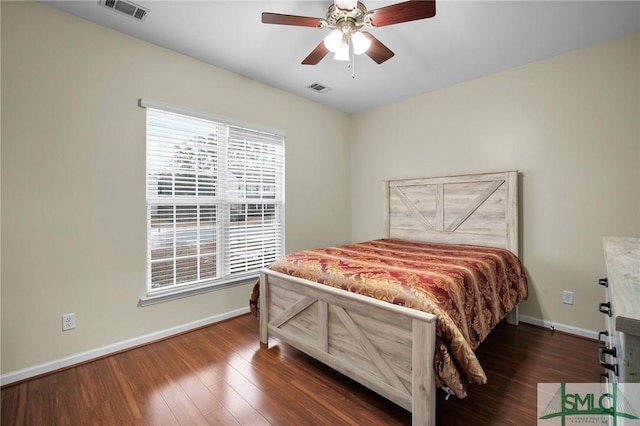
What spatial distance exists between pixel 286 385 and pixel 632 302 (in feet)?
6.16

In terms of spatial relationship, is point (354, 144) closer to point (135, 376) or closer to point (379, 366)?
point (379, 366)

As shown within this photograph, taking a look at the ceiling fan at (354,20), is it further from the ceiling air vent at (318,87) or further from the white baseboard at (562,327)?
the white baseboard at (562,327)

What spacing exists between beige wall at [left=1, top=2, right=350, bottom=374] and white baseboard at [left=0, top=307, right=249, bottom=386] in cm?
4

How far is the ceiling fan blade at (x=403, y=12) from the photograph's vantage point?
1.69m

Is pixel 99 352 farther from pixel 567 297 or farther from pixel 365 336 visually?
pixel 567 297

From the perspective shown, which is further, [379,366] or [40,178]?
[40,178]

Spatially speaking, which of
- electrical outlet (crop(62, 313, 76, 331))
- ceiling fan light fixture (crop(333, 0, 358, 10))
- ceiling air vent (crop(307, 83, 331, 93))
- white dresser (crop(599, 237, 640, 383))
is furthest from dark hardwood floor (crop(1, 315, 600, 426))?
ceiling air vent (crop(307, 83, 331, 93))

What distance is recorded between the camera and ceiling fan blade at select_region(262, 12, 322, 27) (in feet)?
6.10

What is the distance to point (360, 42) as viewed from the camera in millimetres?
2115

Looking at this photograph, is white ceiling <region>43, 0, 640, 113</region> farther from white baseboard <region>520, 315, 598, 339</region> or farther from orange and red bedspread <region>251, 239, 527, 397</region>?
white baseboard <region>520, 315, 598, 339</region>

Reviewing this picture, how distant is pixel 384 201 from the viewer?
410cm

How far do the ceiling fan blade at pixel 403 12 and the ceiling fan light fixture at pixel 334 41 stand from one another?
0.25m

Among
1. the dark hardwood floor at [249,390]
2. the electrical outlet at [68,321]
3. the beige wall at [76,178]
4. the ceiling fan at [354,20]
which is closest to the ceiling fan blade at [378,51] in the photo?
the ceiling fan at [354,20]

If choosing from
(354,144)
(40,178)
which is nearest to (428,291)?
(40,178)
